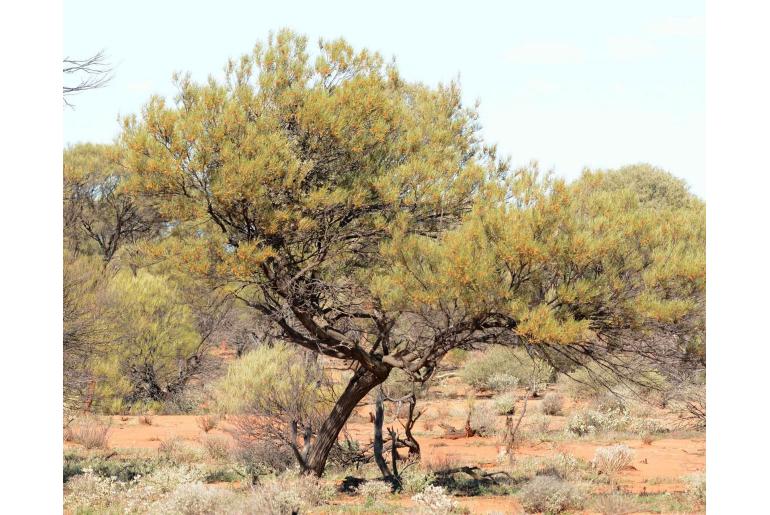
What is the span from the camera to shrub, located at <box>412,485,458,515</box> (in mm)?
10219

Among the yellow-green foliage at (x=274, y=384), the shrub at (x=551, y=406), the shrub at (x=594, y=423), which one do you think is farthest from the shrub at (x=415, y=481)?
the shrub at (x=551, y=406)

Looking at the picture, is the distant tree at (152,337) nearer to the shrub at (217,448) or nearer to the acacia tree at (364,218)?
the shrub at (217,448)

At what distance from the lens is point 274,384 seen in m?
14.8

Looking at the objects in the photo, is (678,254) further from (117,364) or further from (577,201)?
(117,364)

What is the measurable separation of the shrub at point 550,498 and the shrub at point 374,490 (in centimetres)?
193

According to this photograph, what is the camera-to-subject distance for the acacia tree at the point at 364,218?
10.1m

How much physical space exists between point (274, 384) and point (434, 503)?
4.97m

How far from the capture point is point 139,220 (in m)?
33.5

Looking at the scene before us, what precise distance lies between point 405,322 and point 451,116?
3.49 metres

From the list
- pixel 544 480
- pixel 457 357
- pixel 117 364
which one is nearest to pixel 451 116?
pixel 457 357

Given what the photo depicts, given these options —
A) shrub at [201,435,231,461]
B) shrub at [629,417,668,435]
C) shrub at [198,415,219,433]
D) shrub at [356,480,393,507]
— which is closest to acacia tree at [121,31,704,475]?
shrub at [356,480,393,507]

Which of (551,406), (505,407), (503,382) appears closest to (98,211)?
(503,382)

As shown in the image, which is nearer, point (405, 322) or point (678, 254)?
point (678, 254)

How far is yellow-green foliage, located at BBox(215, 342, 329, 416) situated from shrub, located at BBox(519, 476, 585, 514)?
3954mm
